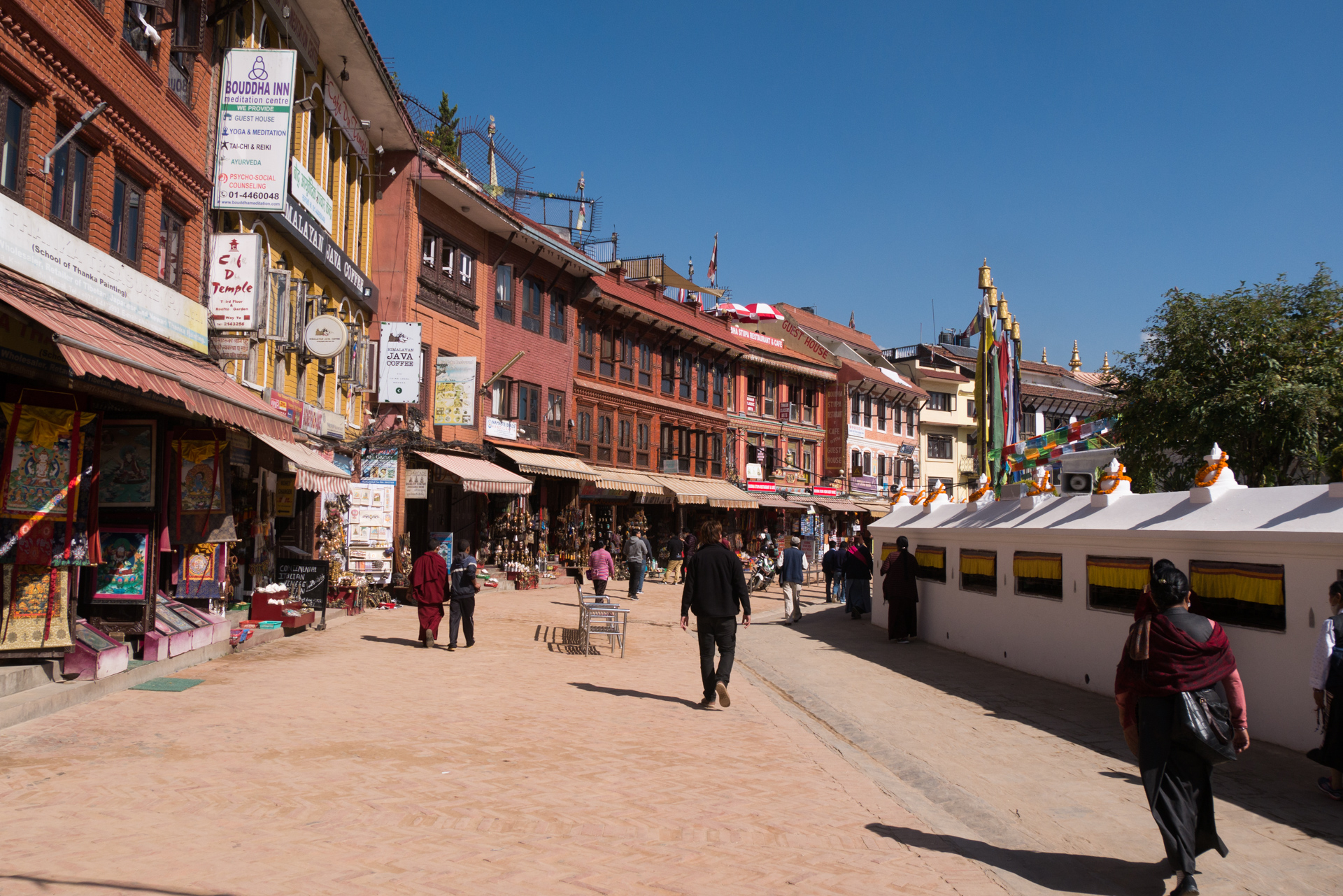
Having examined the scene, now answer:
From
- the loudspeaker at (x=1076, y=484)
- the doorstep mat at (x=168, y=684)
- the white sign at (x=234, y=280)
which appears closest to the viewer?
the doorstep mat at (x=168, y=684)

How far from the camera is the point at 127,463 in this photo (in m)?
10.8

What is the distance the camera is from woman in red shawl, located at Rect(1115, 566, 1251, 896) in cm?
521

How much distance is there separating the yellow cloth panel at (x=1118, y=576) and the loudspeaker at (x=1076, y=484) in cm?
220

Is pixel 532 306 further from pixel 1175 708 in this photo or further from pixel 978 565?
pixel 1175 708

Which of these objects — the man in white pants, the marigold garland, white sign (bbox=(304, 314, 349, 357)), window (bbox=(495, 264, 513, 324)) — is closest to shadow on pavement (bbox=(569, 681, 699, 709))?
the marigold garland

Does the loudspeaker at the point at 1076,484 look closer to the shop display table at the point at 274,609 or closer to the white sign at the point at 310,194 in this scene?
the shop display table at the point at 274,609

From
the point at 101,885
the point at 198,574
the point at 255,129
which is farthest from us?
the point at 255,129

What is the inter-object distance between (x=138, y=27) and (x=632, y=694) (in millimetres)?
9708

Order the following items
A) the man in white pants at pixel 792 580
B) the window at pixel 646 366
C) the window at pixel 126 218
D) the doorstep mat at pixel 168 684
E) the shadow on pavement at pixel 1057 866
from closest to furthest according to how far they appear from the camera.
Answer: the shadow on pavement at pixel 1057 866
the doorstep mat at pixel 168 684
the window at pixel 126 218
the man in white pants at pixel 792 580
the window at pixel 646 366

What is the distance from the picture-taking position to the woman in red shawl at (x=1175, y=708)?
17.1ft

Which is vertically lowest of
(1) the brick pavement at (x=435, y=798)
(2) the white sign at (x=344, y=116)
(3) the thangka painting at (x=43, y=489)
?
(1) the brick pavement at (x=435, y=798)

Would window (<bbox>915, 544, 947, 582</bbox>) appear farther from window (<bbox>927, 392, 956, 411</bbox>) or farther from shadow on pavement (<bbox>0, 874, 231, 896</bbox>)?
window (<bbox>927, 392, 956, 411</bbox>)

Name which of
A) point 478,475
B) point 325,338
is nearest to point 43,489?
point 325,338

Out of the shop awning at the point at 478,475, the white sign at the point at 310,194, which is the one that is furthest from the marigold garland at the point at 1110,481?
the shop awning at the point at 478,475
